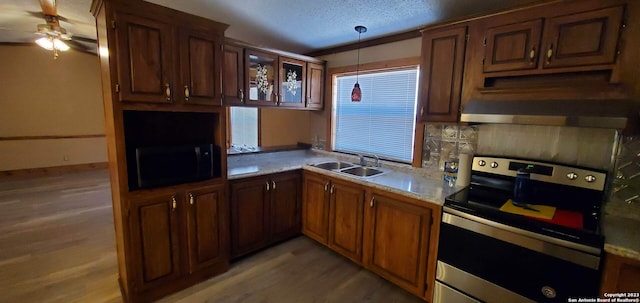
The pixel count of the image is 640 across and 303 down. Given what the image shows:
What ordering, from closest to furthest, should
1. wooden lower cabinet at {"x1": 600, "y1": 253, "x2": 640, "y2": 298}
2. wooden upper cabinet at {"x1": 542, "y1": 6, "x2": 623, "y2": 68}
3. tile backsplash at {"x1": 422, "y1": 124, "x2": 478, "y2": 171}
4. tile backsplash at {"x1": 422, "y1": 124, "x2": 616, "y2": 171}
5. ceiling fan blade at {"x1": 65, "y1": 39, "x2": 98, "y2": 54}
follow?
wooden lower cabinet at {"x1": 600, "y1": 253, "x2": 640, "y2": 298} < wooden upper cabinet at {"x1": 542, "y1": 6, "x2": 623, "y2": 68} < tile backsplash at {"x1": 422, "y1": 124, "x2": 616, "y2": 171} < tile backsplash at {"x1": 422, "y1": 124, "x2": 478, "y2": 171} < ceiling fan blade at {"x1": 65, "y1": 39, "x2": 98, "y2": 54}

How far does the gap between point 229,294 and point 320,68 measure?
270 cm

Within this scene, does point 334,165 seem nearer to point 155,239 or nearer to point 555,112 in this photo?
point 155,239

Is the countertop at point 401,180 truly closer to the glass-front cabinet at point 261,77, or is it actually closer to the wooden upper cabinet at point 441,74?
the wooden upper cabinet at point 441,74

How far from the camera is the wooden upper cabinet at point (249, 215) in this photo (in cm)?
256

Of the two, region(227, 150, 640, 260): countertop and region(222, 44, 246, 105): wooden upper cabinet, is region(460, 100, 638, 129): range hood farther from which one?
region(222, 44, 246, 105): wooden upper cabinet

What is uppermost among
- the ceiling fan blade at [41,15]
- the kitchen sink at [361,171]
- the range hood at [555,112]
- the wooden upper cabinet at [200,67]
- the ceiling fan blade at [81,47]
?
the ceiling fan blade at [81,47]

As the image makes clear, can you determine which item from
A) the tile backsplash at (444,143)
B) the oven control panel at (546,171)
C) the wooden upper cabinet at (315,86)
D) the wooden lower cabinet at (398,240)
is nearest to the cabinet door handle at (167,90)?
the wooden upper cabinet at (315,86)

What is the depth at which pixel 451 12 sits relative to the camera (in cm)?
218

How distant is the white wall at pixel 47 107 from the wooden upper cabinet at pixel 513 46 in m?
7.69

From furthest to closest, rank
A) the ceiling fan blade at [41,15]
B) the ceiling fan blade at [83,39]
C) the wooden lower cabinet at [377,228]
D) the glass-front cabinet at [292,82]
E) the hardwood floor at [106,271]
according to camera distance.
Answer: the ceiling fan blade at [83,39] → the ceiling fan blade at [41,15] → the glass-front cabinet at [292,82] → the hardwood floor at [106,271] → the wooden lower cabinet at [377,228]

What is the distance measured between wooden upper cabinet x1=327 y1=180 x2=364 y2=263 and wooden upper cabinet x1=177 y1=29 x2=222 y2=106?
1.40 meters

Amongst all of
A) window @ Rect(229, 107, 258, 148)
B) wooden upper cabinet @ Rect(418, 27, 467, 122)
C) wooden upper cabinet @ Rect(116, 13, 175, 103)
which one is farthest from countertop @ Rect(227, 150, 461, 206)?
wooden upper cabinet @ Rect(116, 13, 175, 103)

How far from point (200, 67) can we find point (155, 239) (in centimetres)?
138

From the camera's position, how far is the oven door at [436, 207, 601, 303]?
4.62 feet
